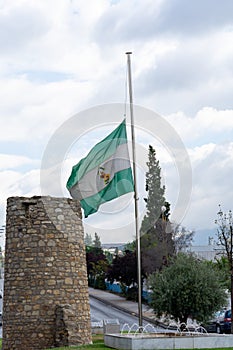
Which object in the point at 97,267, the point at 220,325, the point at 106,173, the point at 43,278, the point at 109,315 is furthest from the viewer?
the point at 97,267

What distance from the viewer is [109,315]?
55.6 metres

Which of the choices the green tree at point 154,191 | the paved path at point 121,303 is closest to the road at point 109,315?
the paved path at point 121,303

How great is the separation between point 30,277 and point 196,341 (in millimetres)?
6290

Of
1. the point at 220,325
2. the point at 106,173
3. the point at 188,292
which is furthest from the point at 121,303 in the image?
the point at 106,173

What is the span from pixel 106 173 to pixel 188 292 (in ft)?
38.7

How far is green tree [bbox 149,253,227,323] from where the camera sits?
37.3 m

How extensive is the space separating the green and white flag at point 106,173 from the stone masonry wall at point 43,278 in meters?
1.94

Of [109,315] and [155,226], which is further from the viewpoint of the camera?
[155,226]

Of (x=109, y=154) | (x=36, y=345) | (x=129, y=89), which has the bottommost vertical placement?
(x=36, y=345)

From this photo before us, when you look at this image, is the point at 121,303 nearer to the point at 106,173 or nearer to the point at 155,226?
the point at 155,226

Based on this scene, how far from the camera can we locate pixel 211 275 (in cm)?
3753

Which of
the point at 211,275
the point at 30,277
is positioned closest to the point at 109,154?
the point at 30,277

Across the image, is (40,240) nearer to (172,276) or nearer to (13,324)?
(13,324)

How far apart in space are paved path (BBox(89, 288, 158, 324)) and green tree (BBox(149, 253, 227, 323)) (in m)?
13.9
